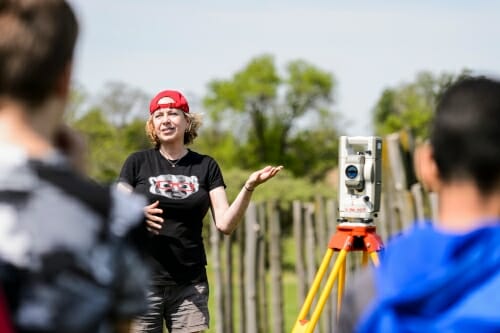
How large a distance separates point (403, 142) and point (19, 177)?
29.6ft

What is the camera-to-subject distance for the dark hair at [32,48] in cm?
171

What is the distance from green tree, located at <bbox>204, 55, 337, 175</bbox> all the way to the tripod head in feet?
90.9

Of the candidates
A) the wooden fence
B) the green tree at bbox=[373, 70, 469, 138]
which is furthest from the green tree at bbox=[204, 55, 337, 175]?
the wooden fence

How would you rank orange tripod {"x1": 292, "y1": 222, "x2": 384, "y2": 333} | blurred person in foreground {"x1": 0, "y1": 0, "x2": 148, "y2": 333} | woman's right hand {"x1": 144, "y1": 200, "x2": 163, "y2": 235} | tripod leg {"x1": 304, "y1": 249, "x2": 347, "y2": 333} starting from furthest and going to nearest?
orange tripod {"x1": 292, "y1": 222, "x2": 384, "y2": 333} < tripod leg {"x1": 304, "y1": 249, "x2": 347, "y2": 333} < woman's right hand {"x1": 144, "y1": 200, "x2": 163, "y2": 235} < blurred person in foreground {"x1": 0, "y1": 0, "x2": 148, "y2": 333}

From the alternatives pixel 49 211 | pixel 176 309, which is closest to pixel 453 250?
pixel 49 211

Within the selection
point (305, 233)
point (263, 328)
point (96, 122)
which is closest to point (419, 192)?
point (305, 233)

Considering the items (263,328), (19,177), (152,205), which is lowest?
(263,328)

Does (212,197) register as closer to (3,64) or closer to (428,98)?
(3,64)

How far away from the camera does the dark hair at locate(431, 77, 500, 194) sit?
5.93 ft

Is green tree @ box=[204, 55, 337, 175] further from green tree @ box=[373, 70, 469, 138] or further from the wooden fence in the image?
the wooden fence

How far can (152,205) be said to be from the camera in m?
4.73

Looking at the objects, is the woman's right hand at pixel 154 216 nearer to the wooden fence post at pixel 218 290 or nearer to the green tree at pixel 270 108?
the wooden fence post at pixel 218 290

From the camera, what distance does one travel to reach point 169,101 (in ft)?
17.0

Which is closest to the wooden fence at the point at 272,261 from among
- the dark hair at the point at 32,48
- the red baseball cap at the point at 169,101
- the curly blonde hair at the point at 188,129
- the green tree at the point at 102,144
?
the curly blonde hair at the point at 188,129
